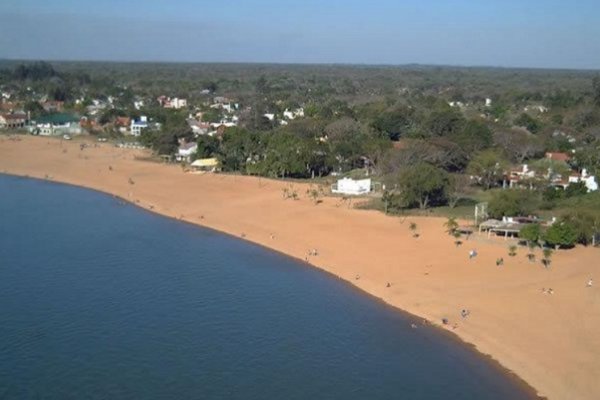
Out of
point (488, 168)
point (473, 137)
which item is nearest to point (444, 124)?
point (473, 137)

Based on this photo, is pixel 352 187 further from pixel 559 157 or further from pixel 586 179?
pixel 559 157

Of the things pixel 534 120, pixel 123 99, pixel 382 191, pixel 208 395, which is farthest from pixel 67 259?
pixel 123 99

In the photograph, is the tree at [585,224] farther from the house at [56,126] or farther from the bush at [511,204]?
the house at [56,126]

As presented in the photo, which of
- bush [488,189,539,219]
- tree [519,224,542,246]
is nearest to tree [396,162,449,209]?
bush [488,189,539,219]

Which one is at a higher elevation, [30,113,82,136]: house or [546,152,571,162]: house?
[546,152,571,162]: house

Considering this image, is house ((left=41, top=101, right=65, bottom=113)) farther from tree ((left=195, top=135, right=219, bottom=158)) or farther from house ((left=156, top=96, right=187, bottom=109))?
tree ((left=195, top=135, right=219, bottom=158))

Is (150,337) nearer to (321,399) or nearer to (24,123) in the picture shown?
(321,399)

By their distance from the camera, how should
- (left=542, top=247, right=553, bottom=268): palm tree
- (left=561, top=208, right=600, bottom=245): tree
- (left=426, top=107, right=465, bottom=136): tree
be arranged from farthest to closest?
(left=426, top=107, right=465, bottom=136): tree → (left=561, top=208, right=600, bottom=245): tree → (left=542, top=247, right=553, bottom=268): palm tree
